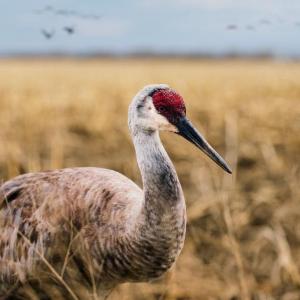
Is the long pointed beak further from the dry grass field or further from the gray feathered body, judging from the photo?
the dry grass field

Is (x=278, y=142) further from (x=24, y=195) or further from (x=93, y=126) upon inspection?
(x=24, y=195)

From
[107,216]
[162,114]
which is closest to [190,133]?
[162,114]

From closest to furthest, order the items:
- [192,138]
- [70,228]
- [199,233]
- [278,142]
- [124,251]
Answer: [192,138], [124,251], [70,228], [199,233], [278,142]

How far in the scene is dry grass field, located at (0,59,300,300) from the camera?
11.4 ft

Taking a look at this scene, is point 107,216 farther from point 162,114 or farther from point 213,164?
point 213,164

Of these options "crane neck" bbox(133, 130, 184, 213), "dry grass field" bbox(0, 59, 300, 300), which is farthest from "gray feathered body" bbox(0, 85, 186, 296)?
"dry grass field" bbox(0, 59, 300, 300)

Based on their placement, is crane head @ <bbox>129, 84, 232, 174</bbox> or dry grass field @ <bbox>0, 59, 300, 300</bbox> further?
dry grass field @ <bbox>0, 59, 300, 300</bbox>

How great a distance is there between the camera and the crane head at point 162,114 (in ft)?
7.06

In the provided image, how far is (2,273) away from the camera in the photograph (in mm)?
2828

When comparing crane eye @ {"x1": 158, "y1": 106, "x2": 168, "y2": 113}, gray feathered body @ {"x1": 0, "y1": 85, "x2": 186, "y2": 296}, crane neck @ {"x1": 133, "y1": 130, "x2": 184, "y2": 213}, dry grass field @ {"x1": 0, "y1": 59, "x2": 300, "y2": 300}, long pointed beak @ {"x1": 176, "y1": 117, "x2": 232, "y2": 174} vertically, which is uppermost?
crane eye @ {"x1": 158, "y1": 106, "x2": 168, "y2": 113}

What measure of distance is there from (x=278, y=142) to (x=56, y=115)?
2116 mm

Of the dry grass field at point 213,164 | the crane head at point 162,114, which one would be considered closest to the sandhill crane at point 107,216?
the crane head at point 162,114

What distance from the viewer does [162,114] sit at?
217cm

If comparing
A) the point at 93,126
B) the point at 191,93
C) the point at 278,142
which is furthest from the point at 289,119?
the point at 191,93
